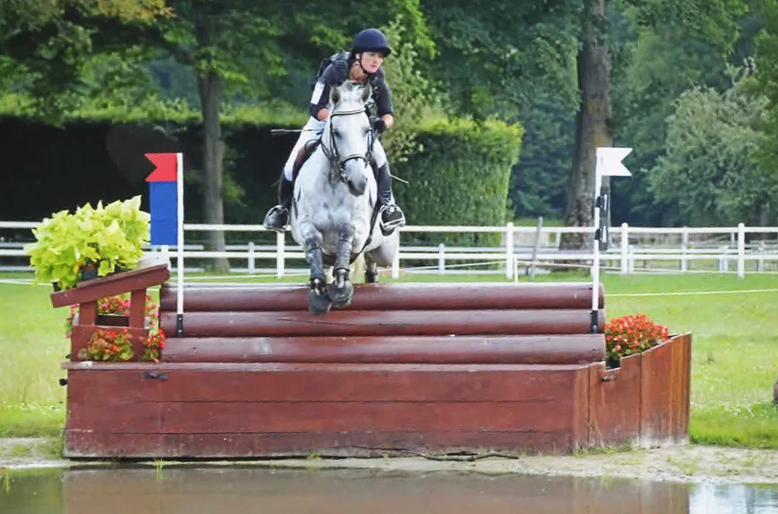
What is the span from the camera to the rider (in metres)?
10.0

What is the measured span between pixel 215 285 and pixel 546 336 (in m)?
2.17

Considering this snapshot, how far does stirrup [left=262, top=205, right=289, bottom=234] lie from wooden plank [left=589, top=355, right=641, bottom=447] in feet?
8.76

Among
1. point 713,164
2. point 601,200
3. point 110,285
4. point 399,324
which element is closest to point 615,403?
point 601,200

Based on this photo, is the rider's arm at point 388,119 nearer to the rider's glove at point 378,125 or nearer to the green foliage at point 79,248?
the rider's glove at point 378,125

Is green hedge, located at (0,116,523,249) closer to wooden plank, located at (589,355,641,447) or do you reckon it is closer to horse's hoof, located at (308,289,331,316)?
horse's hoof, located at (308,289,331,316)

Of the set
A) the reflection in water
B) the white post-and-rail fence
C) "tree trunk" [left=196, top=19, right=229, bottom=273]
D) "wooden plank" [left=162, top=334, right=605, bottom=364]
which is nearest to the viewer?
the reflection in water

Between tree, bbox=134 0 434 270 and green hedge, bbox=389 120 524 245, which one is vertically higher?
tree, bbox=134 0 434 270

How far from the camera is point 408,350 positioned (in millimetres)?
9750

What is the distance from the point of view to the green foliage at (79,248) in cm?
975

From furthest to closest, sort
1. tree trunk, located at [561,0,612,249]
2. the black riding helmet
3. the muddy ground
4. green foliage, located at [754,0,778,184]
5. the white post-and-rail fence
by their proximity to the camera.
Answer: tree trunk, located at [561,0,612,249], the white post-and-rail fence, green foliage, located at [754,0,778,184], the black riding helmet, the muddy ground

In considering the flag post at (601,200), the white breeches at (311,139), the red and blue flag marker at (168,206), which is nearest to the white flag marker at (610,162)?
the flag post at (601,200)

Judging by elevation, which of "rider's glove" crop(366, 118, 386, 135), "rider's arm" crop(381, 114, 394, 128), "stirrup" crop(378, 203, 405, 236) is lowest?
"stirrup" crop(378, 203, 405, 236)

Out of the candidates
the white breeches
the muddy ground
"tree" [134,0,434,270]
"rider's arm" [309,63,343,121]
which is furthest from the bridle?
"tree" [134,0,434,270]

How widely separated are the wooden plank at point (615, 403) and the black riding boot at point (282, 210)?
2675mm
